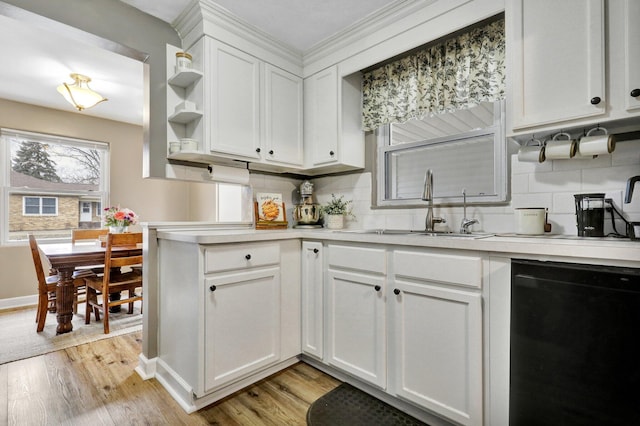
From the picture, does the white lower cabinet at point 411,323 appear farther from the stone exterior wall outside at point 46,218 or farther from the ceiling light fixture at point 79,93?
the stone exterior wall outside at point 46,218

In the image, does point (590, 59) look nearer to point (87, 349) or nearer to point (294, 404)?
point (294, 404)

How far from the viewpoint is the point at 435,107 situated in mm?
2109

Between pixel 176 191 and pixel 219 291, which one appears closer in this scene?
pixel 219 291

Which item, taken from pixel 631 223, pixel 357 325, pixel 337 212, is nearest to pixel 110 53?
pixel 337 212

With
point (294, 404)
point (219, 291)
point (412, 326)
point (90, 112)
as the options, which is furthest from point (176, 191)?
point (412, 326)

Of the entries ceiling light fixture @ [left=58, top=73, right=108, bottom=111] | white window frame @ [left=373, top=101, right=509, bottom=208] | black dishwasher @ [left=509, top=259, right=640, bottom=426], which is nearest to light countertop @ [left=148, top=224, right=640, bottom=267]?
black dishwasher @ [left=509, top=259, right=640, bottom=426]

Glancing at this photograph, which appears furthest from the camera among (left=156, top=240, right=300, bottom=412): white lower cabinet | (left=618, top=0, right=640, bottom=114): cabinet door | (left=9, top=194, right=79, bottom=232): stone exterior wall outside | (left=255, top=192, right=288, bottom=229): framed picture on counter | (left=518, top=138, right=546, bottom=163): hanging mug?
(left=9, top=194, right=79, bottom=232): stone exterior wall outside

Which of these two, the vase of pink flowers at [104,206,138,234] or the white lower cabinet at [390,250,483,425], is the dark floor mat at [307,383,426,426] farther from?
the vase of pink flowers at [104,206,138,234]

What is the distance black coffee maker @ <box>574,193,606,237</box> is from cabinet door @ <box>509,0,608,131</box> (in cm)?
40

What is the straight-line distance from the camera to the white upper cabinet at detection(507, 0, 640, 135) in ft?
4.18

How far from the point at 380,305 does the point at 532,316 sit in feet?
2.40

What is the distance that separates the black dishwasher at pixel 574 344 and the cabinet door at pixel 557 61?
73cm

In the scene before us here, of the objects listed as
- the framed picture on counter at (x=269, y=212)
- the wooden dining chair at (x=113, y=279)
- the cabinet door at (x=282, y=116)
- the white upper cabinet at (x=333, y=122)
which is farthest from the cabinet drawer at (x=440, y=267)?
the wooden dining chair at (x=113, y=279)

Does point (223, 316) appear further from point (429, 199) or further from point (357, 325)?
point (429, 199)
